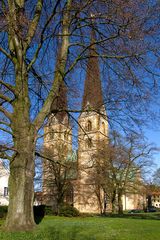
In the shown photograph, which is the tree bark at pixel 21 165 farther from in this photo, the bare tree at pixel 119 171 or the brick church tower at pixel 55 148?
the bare tree at pixel 119 171

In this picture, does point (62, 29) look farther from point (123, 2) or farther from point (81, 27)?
point (123, 2)

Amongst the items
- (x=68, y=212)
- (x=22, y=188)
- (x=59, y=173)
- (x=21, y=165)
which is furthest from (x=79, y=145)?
(x=59, y=173)

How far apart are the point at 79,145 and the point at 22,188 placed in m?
4.77

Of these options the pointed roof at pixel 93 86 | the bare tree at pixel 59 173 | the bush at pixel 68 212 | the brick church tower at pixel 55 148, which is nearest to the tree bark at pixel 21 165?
the brick church tower at pixel 55 148

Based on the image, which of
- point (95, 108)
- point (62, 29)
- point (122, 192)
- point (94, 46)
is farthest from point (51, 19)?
point (122, 192)

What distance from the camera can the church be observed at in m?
12.5

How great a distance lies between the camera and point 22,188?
9.34 m

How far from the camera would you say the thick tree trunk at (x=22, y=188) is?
29.7 feet

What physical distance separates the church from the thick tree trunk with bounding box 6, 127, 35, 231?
5.48 feet

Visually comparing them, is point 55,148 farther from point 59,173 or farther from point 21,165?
point 21,165

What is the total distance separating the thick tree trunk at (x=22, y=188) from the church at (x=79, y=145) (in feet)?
5.48

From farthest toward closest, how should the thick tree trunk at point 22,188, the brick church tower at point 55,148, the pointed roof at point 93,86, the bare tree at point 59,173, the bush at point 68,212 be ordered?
the bare tree at point 59,173 → the bush at point 68,212 → the brick church tower at point 55,148 → the pointed roof at point 93,86 → the thick tree trunk at point 22,188

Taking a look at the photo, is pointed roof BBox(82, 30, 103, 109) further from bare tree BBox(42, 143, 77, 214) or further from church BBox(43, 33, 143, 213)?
bare tree BBox(42, 143, 77, 214)

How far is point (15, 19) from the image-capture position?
8.27m
